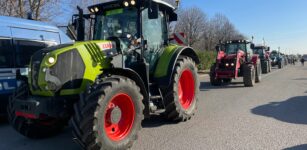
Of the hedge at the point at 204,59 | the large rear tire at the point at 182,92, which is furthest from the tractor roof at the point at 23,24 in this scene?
the hedge at the point at 204,59

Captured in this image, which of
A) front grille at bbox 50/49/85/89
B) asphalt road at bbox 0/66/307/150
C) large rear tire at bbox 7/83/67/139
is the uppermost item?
front grille at bbox 50/49/85/89

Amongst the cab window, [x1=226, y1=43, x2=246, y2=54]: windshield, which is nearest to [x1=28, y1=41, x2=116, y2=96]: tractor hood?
the cab window

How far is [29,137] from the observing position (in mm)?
5988

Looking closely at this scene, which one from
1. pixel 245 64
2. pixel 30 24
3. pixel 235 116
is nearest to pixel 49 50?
pixel 30 24

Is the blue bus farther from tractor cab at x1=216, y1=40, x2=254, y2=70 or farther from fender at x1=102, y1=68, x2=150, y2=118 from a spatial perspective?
tractor cab at x1=216, y1=40, x2=254, y2=70

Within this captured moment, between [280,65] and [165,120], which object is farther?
[280,65]

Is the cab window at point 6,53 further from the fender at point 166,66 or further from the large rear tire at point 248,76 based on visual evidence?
the large rear tire at point 248,76

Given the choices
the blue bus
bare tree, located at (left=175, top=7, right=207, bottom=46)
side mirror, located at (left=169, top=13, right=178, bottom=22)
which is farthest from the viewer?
bare tree, located at (left=175, top=7, right=207, bottom=46)

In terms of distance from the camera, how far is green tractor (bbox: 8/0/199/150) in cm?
471

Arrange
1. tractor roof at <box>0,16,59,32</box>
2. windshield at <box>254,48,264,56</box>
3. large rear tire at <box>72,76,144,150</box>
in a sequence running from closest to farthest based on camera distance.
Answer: large rear tire at <box>72,76,144,150</box>
tractor roof at <box>0,16,59,32</box>
windshield at <box>254,48,264,56</box>

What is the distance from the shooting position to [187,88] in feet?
25.7

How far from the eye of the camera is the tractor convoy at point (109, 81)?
4750 millimetres

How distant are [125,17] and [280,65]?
3095cm

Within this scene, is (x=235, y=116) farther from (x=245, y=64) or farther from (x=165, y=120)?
(x=245, y=64)
